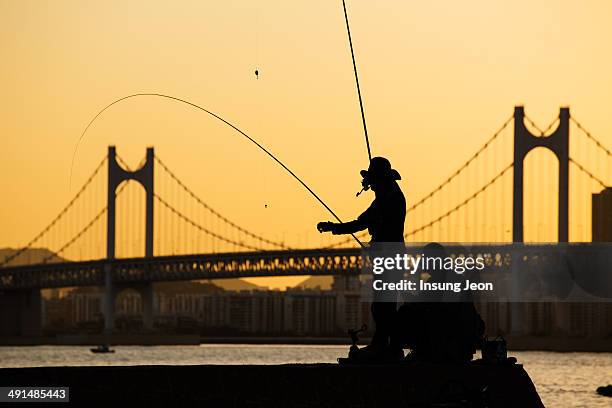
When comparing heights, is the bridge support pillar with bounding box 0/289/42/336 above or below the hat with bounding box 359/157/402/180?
below

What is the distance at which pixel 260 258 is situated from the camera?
280 ft

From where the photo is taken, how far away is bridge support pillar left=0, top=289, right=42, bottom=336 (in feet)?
322

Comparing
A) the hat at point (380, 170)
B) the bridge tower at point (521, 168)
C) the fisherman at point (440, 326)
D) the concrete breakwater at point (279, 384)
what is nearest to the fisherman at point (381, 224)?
the hat at point (380, 170)

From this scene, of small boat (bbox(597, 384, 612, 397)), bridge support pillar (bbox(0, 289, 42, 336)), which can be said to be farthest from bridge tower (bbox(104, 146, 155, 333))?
small boat (bbox(597, 384, 612, 397))

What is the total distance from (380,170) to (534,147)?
232ft

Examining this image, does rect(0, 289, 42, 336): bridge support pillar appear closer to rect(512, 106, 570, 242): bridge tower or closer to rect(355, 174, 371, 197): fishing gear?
rect(512, 106, 570, 242): bridge tower

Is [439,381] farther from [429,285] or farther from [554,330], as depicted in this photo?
[554,330]

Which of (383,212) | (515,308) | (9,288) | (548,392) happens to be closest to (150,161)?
(9,288)

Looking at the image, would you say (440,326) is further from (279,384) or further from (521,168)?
(521,168)

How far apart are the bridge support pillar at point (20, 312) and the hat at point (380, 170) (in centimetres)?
8145

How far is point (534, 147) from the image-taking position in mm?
85625

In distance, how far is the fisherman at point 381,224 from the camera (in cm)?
1562

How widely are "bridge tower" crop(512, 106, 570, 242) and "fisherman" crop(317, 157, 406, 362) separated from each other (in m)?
62.2

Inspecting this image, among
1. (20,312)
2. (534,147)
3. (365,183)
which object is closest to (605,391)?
(365,183)
